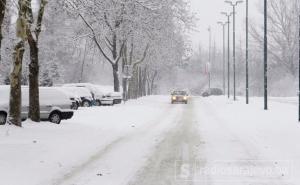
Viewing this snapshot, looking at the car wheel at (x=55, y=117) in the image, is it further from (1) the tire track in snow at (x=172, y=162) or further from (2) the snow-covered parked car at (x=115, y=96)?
(2) the snow-covered parked car at (x=115, y=96)

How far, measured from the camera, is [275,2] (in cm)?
7631

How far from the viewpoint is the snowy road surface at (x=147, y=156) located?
10.8 metres

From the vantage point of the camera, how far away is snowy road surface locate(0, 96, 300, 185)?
1084 centimetres

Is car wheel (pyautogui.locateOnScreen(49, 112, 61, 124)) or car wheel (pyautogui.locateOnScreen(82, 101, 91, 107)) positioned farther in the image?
car wheel (pyautogui.locateOnScreen(82, 101, 91, 107))

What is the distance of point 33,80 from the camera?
71.4 ft

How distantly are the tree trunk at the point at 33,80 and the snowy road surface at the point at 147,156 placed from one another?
0.73 metres

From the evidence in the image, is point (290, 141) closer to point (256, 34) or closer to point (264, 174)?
point (264, 174)

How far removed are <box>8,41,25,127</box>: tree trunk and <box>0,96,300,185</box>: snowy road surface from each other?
0.61m

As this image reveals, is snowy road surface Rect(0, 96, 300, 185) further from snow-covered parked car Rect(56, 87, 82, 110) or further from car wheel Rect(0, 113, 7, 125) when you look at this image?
snow-covered parked car Rect(56, 87, 82, 110)

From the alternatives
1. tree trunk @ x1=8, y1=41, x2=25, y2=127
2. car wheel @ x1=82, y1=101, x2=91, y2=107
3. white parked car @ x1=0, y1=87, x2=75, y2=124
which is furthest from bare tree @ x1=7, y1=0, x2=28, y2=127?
car wheel @ x1=82, y1=101, x2=91, y2=107

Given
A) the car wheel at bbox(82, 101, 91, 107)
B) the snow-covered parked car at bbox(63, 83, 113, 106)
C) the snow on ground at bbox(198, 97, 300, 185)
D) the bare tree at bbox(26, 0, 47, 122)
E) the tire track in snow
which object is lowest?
the tire track in snow

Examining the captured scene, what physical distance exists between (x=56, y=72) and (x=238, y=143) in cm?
6154

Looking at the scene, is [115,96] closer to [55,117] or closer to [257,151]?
[55,117]

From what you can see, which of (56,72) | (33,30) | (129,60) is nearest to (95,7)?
(33,30)
